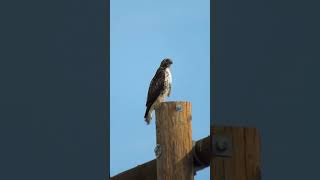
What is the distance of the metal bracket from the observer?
3.13 m

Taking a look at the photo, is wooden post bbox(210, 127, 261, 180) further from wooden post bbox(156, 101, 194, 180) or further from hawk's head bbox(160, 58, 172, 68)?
hawk's head bbox(160, 58, 172, 68)

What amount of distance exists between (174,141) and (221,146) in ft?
1.71

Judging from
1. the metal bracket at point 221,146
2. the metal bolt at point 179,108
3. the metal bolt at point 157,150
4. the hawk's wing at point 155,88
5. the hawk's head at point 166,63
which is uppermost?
the hawk's head at point 166,63

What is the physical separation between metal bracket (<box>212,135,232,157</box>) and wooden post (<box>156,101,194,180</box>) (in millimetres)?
381

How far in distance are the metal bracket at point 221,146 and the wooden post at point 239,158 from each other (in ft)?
0.05

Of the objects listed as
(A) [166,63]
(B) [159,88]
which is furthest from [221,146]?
(A) [166,63]

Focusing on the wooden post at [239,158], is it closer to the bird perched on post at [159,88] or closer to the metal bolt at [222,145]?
the metal bolt at [222,145]

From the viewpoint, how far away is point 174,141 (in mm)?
3633

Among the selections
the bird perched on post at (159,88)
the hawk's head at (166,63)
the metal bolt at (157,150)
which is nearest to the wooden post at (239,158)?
the metal bolt at (157,150)

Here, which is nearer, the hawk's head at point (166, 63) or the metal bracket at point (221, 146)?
the metal bracket at point (221, 146)

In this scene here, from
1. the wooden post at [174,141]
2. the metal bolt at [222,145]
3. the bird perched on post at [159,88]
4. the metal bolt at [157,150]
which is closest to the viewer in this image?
the metal bolt at [222,145]

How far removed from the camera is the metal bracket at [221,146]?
10.3ft

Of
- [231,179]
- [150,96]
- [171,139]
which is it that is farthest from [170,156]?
[150,96]

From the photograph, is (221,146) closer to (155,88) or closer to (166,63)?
(155,88)
